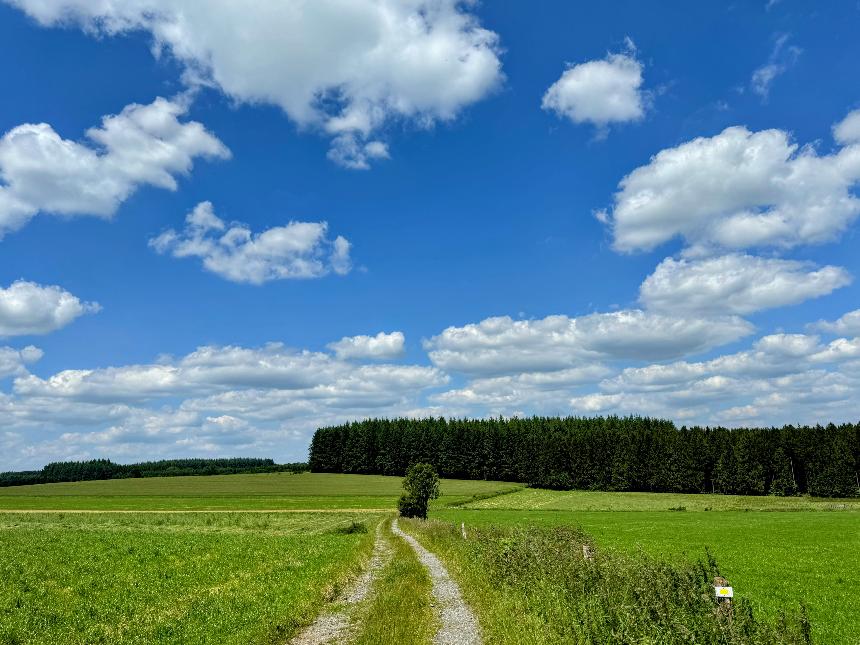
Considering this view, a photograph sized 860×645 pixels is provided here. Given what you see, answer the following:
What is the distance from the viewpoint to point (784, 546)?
41844 mm

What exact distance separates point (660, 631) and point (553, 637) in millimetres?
2065

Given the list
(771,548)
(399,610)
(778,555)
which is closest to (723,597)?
(399,610)

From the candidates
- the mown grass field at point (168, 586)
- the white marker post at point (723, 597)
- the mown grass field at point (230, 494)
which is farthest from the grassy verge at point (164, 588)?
the mown grass field at point (230, 494)

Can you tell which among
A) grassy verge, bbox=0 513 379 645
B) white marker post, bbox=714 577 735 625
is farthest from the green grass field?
white marker post, bbox=714 577 735 625

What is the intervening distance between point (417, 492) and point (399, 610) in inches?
Result: 2270

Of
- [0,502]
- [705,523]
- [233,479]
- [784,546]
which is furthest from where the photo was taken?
[233,479]

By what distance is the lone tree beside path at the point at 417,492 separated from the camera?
2874 inches

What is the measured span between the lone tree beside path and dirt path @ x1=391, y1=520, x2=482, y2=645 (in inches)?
1909

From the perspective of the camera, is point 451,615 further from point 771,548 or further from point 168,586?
point 771,548

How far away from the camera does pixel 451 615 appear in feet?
53.6

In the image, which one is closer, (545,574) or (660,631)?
(660,631)

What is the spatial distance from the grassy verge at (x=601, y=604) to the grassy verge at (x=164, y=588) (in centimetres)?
556

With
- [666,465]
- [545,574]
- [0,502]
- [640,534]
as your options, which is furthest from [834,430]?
[0,502]

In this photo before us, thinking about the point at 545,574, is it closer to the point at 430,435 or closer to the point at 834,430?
the point at 834,430
